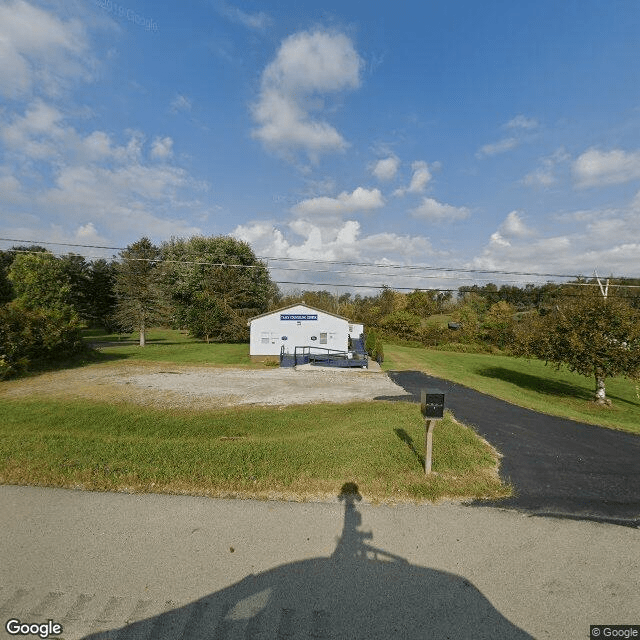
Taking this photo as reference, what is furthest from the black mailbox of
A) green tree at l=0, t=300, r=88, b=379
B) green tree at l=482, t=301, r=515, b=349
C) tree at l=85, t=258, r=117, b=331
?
tree at l=85, t=258, r=117, b=331

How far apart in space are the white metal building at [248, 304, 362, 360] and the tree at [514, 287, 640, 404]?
536 inches

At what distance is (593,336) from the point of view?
15.3m

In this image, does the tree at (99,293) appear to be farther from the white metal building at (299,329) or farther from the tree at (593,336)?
the tree at (593,336)

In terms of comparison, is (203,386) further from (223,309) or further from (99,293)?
(99,293)

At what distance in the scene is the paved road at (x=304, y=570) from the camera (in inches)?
116

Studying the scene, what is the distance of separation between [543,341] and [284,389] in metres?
14.2

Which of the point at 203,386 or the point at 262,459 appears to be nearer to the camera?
the point at 262,459

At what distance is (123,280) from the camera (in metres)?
34.2

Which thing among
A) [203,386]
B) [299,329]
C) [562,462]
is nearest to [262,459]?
[562,462]

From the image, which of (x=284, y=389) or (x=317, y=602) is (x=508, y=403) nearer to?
(x=284, y=389)

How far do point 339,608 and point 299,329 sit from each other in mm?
23045

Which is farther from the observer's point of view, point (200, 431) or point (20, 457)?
point (200, 431)

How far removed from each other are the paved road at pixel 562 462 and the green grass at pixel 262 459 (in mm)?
558

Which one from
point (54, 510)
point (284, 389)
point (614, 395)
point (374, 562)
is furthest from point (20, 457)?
point (614, 395)
